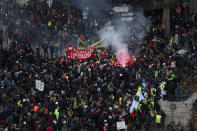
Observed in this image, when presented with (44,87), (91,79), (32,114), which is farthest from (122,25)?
(32,114)

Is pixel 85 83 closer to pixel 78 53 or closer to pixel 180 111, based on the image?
pixel 78 53

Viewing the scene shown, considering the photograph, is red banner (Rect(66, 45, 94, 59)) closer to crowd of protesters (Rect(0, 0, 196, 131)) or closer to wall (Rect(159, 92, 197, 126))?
crowd of protesters (Rect(0, 0, 196, 131))

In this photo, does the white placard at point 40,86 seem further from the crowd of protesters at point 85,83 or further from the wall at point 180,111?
the wall at point 180,111

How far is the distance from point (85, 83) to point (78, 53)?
2.26 meters

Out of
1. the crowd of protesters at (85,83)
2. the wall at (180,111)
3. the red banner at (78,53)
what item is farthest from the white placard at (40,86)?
the wall at (180,111)

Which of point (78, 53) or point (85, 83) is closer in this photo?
point (85, 83)

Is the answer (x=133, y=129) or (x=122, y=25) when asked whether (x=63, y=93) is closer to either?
(x=133, y=129)

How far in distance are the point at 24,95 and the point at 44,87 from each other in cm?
135

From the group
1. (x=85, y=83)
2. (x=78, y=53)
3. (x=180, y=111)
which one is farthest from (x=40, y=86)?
(x=180, y=111)

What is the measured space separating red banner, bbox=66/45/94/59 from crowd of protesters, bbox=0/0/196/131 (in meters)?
0.41

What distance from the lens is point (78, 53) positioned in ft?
79.7

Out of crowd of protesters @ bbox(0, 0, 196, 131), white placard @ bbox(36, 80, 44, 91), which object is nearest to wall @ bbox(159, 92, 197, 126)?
crowd of protesters @ bbox(0, 0, 196, 131)

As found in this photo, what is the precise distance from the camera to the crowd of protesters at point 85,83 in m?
19.1

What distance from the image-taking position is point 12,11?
1230 inches
